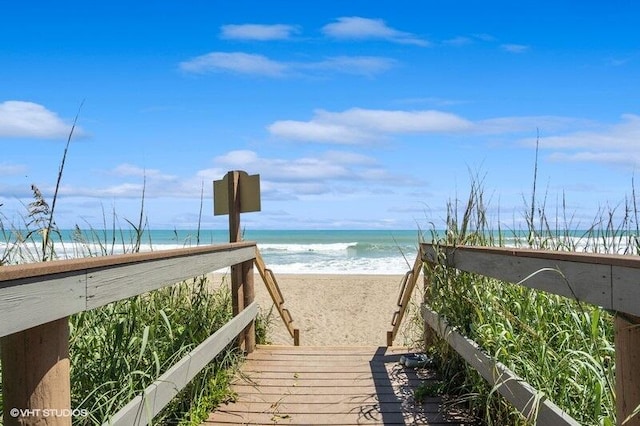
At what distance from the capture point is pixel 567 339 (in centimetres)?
319

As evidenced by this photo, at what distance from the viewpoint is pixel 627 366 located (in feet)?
6.73

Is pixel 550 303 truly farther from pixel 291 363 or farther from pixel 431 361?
pixel 291 363

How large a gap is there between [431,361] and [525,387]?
246 centimetres

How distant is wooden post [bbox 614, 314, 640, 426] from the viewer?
2.02m

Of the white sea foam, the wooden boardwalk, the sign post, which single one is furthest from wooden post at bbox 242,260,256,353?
the white sea foam

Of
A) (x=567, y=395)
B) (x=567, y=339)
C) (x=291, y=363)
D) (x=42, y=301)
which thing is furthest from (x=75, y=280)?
(x=291, y=363)

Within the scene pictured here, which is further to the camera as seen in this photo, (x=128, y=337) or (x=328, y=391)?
(x=328, y=391)

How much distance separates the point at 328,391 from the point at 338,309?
9664 mm

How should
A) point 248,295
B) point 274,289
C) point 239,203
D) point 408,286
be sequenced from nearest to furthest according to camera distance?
point 248,295 < point 239,203 < point 408,286 < point 274,289

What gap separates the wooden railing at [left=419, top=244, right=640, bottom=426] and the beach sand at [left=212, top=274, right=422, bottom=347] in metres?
3.31

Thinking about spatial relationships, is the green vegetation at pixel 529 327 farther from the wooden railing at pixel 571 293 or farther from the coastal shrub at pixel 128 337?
the coastal shrub at pixel 128 337

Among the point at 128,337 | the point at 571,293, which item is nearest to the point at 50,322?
the point at 128,337

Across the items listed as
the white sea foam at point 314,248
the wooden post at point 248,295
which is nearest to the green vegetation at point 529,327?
the wooden post at point 248,295

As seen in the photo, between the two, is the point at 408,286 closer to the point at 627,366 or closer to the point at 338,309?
the point at 627,366
